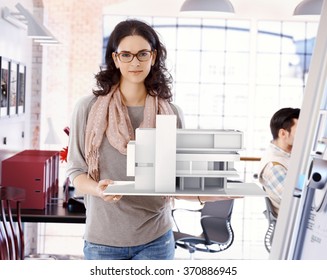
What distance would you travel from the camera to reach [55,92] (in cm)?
653

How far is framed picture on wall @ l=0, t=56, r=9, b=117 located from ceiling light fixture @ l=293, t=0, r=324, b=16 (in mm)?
1609

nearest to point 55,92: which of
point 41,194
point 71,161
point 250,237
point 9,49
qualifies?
point 250,237

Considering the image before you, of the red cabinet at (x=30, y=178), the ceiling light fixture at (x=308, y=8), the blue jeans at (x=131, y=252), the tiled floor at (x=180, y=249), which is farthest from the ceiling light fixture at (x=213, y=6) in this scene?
the blue jeans at (x=131, y=252)

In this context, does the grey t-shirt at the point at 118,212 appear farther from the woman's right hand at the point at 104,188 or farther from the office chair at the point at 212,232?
the office chair at the point at 212,232

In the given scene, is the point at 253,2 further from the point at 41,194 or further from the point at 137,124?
the point at 137,124

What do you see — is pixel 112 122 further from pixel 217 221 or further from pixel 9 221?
pixel 217 221

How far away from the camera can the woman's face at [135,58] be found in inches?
62.7

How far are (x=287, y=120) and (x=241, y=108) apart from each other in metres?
4.99

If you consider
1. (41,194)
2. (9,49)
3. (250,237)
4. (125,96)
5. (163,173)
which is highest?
(9,49)

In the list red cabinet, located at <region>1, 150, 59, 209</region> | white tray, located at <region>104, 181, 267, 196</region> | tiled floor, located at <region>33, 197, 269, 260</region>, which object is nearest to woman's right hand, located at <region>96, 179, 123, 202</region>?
white tray, located at <region>104, 181, 267, 196</region>

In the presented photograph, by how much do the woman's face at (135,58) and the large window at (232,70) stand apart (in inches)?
247

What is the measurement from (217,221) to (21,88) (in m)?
1.41

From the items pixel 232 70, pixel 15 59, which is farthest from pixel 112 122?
pixel 232 70
